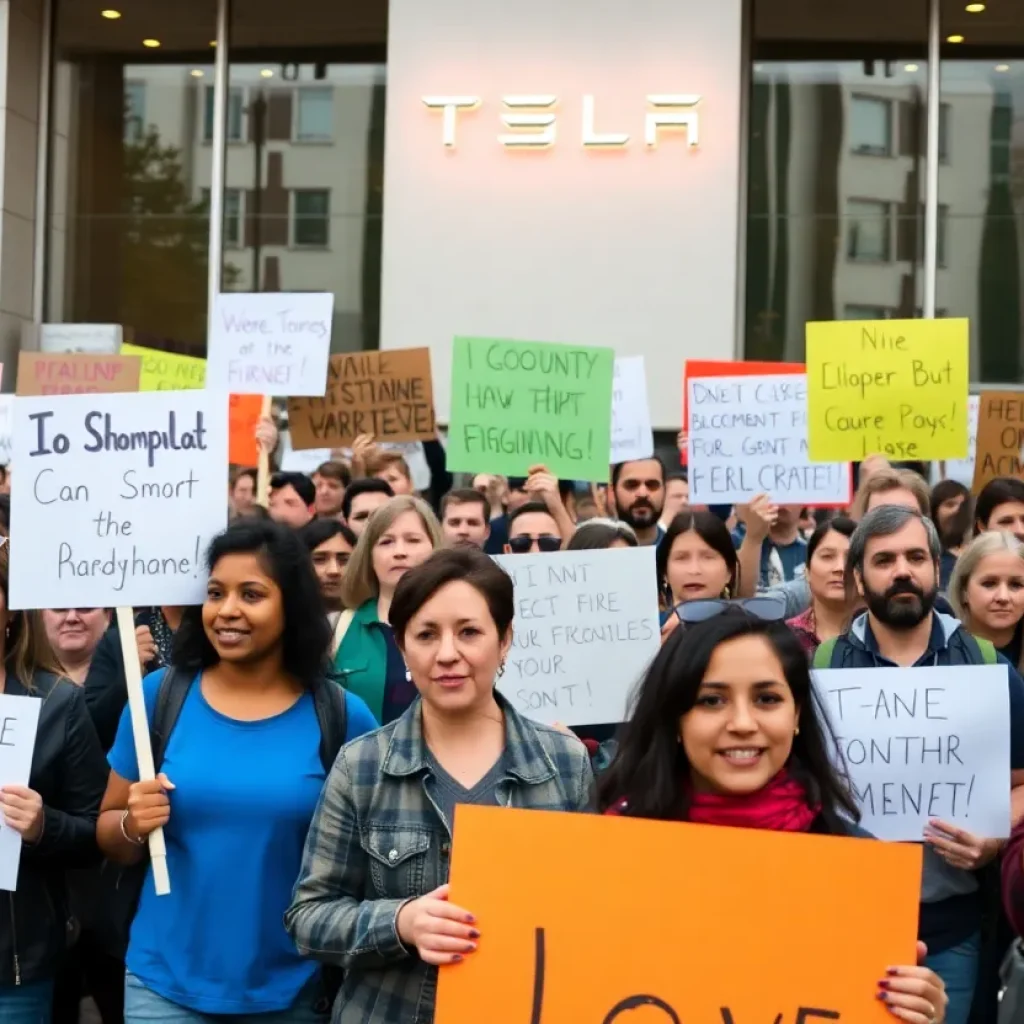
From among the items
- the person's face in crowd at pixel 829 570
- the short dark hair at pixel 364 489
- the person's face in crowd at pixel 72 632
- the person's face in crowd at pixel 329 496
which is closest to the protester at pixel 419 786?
the person's face in crowd at pixel 829 570

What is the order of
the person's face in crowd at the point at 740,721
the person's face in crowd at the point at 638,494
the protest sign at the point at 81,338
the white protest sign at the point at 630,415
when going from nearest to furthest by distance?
1. the person's face in crowd at the point at 740,721
2. the person's face in crowd at the point at 638,494
3. the white protest sign at the point at 630,415
4. the protest sign at the point at 81,338

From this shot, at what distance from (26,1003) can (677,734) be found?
73.2 inches

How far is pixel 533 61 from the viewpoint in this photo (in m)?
13.3

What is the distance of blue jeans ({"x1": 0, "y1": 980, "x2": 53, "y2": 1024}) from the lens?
4074 millimetres

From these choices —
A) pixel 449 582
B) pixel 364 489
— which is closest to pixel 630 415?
pixel 364 489

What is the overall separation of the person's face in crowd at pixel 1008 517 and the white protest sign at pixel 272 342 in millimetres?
3768

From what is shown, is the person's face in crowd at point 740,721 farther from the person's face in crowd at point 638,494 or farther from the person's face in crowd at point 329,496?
the person's face in crowd at point 329,496

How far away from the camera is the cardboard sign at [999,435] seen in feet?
26.8

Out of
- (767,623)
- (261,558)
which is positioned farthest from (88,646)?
(767,623)

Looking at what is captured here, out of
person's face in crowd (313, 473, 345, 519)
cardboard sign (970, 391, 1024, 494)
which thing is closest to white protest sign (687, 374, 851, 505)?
cardboard sign (970, 391, 1024, 494)

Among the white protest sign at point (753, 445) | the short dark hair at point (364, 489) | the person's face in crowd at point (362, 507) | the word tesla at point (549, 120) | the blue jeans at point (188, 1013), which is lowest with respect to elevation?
the blue jeans at point (188, 1013)

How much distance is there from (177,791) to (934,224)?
10.9 metres

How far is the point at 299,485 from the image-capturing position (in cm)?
794

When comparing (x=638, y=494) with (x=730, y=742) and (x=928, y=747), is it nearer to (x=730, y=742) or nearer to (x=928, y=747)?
(x=928, y=747)
